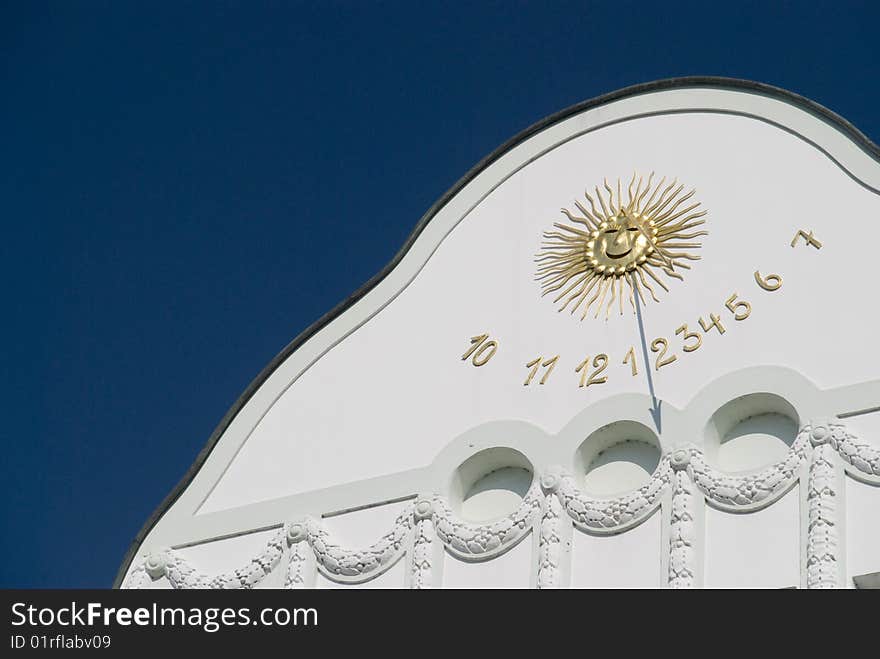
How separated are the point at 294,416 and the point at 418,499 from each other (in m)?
1.68

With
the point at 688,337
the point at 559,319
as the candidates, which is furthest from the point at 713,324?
the point at 559,319

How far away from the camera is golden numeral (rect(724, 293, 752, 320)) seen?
2298 centimetres

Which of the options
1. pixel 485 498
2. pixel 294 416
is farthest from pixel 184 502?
pixel 485 498

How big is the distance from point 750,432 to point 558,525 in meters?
1.55

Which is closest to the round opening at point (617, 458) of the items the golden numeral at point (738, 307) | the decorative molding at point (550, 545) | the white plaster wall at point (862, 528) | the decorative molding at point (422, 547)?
the decorative molding at point (550, 545)

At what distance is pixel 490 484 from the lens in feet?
77.8

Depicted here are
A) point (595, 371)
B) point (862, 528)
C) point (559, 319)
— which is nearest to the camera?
point (862, 528)

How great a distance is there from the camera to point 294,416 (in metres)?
24.8

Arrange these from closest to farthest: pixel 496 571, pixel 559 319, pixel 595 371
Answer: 1. pixel 496 571
2. pixel 595 371
3. pixel 559 319

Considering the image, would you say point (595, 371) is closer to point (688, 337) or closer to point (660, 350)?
point (660, 350)

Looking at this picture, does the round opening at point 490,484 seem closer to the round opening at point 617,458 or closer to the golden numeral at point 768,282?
the round opening at point 617,458
